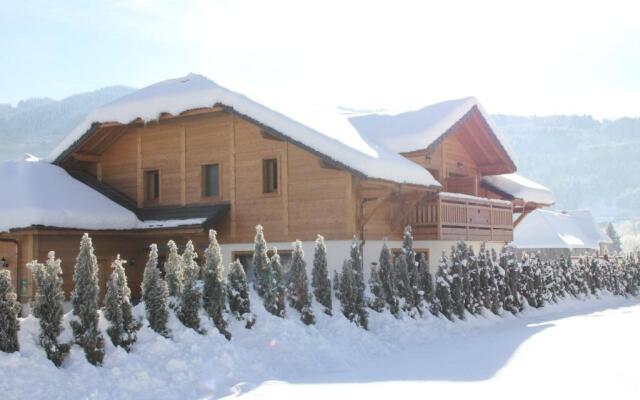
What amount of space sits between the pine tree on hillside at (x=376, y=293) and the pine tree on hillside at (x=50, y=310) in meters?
7.42

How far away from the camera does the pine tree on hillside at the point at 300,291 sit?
47.2 ft

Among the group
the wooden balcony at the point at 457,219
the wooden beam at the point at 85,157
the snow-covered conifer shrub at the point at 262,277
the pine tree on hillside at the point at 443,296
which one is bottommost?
the pine tree on hillside at the point at 443,296

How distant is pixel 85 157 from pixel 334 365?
15.3m

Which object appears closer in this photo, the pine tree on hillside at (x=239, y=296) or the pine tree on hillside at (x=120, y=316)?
the pine tree on hillside at (x=120, y=316)

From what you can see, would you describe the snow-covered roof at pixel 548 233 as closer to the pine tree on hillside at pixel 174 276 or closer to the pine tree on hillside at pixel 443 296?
the pine tree on hillside at pixel 443 296

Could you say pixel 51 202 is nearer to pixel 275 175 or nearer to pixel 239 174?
pixel 239 174

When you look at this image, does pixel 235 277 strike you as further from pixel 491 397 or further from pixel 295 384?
pixel 491 397

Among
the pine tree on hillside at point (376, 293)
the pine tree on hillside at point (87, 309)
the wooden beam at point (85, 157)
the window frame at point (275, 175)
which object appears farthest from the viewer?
the wooden beam at point (85, 157)

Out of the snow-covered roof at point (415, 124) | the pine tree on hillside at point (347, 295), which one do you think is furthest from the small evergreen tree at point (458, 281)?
the snow-covered roof at point (415, 124)

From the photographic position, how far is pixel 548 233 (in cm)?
5778

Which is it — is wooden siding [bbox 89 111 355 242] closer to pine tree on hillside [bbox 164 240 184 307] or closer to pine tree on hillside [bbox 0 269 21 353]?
pine tree on hillside [bbox 164 240 184 307]

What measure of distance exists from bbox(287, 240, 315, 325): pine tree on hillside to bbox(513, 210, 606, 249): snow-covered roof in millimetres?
42059

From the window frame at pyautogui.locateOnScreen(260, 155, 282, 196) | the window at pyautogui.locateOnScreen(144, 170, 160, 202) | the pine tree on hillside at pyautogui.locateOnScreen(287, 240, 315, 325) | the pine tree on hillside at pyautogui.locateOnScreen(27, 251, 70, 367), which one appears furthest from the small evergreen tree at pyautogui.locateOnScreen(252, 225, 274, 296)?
the window at pyautogui.locateOnScreen(144, 170, 160, 202)

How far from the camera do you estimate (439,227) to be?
72.6 feet
